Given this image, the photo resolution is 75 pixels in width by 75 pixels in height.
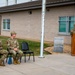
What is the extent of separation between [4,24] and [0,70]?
2390cm

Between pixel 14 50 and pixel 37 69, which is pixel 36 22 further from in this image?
pixel 37 69

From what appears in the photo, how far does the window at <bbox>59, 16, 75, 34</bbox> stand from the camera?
21.8m

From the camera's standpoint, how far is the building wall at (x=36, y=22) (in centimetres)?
2258

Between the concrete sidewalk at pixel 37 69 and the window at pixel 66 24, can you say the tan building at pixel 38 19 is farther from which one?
the concrete sidewalk at pixel 37 69

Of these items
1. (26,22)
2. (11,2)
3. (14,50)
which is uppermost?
(11,2)

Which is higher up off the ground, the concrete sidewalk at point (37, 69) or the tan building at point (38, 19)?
the tan building at point (38, 19)

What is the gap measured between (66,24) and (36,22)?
15.7 feet

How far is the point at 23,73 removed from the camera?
9.48 m

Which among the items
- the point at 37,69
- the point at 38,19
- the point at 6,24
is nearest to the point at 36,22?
the point at 38,19

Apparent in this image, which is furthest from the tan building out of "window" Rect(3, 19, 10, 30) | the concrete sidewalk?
the concrete sidewalk

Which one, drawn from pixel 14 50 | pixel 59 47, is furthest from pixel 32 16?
pixel 14 50

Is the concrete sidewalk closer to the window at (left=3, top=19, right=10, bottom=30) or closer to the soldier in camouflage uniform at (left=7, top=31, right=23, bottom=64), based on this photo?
the soldier in camouflage uniform at (left=7, top=31, right=23, bottom=64)

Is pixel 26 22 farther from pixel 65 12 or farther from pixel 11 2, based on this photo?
pixel 11 2

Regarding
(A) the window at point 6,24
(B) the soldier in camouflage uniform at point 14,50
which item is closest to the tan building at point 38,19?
(A) the window at point 6,24
